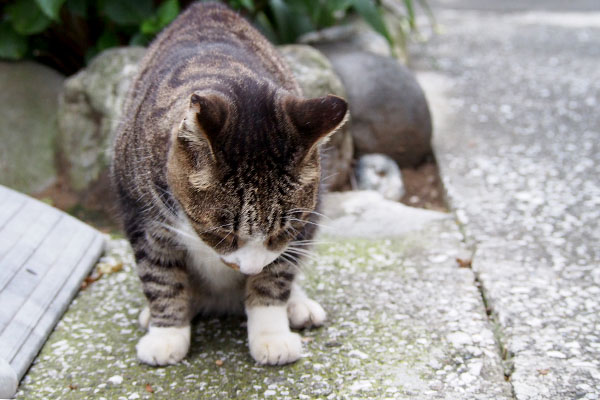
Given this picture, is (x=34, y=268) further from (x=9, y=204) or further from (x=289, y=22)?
(x=289, y=22)

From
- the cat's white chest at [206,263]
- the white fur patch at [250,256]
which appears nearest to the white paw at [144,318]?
the cat's white chest at [206,263]

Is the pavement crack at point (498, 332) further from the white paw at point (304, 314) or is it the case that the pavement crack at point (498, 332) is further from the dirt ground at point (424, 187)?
the dirt ground at point (424, 187)

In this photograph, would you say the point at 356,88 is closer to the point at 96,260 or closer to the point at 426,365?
the point at 96,260

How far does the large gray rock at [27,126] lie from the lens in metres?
3.62

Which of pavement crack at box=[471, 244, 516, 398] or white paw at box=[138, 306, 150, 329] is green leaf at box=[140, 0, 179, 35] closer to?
white paw at box=[138, 306, 150, 329]

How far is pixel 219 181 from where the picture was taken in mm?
1680

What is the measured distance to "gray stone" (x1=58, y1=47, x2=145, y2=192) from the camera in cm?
348

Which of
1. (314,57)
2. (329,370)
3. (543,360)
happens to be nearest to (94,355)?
(329,370)

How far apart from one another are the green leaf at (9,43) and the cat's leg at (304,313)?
2.45m

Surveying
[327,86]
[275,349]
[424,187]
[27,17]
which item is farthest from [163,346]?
[27,17]

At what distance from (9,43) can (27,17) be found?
23cm

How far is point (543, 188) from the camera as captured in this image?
10.8 feet

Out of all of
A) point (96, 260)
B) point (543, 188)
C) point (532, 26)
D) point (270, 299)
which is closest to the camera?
point (270, 299)

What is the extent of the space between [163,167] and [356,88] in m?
2.05
